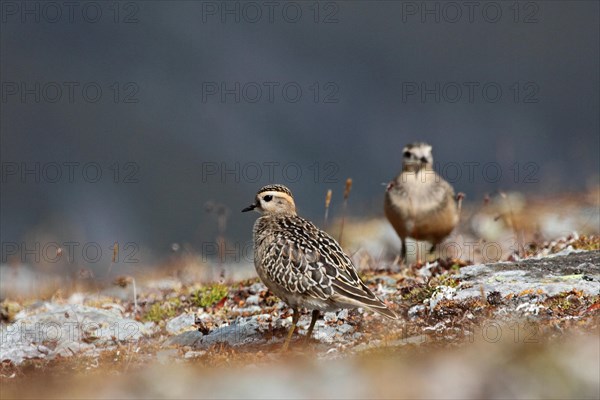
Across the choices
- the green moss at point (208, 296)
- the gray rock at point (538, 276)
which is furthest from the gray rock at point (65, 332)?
the gray rock at point (538, 276)

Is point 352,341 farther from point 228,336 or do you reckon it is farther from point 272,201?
point 272,201

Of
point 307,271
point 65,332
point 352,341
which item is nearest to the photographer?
point 307,271

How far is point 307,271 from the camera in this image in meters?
9.97

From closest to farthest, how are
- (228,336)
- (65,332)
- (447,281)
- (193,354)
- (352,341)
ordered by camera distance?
(352,341), (193,354), (228,336), (447,281), (65,332)

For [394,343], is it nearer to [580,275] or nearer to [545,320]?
[545,320]

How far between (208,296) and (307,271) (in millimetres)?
4103

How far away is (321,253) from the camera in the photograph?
10.3 meters

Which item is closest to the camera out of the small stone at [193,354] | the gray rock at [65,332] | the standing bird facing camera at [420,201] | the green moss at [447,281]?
the small stone at [193,354]

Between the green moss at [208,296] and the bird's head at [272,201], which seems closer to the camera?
the bird's head at [272,201]

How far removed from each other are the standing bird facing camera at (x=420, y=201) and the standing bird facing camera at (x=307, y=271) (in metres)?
6.36

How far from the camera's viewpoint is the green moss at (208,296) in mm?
13648

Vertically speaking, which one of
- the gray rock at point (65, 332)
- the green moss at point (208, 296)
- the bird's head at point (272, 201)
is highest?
the bird's head at point (272, 201)

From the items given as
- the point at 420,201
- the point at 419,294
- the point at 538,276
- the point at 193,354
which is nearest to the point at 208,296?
the point at 193,354

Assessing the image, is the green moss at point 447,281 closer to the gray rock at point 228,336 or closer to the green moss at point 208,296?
the gray rock at point 228,336
